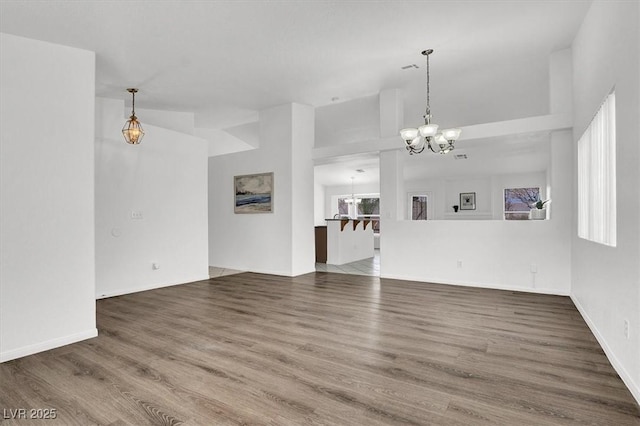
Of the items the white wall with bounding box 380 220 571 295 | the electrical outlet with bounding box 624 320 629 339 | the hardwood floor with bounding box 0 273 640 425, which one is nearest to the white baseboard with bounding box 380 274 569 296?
the white wall with bounding box 380 220 571 295

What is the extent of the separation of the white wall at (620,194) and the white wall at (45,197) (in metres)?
4.31

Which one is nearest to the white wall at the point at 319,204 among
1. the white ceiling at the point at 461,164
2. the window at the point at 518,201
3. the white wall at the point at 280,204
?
the white ceiling at the point at 461,164

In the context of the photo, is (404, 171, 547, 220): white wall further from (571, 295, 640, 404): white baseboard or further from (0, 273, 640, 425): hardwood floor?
(571, 295, 640, 404): white baseboard

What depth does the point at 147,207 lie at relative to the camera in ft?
17.6

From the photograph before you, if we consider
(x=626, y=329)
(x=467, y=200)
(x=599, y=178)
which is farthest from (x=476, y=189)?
(x=626, y=329)

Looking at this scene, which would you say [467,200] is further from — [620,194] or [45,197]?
[45,197]

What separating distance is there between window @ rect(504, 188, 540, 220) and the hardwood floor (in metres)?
6.76

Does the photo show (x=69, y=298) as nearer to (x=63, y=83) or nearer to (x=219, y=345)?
(x=219, y=345)

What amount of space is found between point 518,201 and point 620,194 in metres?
8.61

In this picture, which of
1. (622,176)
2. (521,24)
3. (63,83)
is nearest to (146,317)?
(63,83)

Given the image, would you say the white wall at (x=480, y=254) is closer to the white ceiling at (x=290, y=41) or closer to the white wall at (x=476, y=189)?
the white ceiling at (x=290, y=41)

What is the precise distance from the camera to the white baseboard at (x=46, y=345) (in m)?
2.82

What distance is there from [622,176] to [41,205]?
4.57 m

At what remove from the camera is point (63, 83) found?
3.26 m
